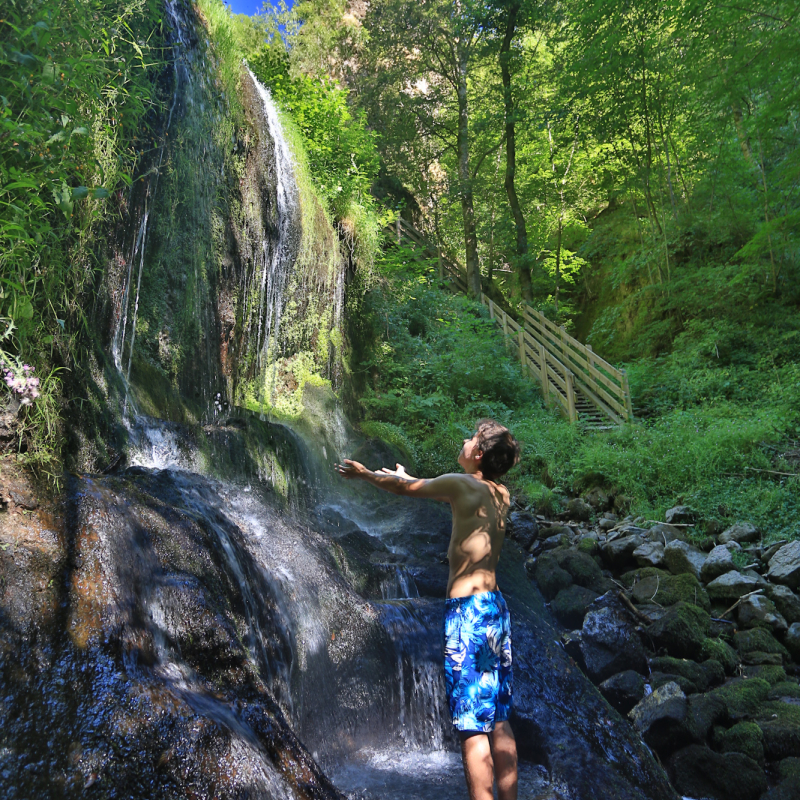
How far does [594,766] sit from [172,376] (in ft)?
19.1

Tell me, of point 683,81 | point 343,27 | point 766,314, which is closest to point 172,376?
point 766,314

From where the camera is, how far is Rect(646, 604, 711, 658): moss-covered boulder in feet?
16.9

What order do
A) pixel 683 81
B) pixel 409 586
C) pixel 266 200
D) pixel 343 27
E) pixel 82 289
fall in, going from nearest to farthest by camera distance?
pixel 82 289 → pixel 409 586 → pixel 266 200 → pixel 683 81 → pixel 343 27

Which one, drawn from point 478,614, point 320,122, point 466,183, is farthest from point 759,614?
point 466,183

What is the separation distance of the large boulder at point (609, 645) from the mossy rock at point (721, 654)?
575 millimetres

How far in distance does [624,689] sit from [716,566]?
2.45 metres

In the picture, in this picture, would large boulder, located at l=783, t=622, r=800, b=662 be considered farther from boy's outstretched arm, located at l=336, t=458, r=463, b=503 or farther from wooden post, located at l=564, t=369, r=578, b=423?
wooden post, located at l=564, t=369, r=578, b=423

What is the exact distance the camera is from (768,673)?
4.80 m

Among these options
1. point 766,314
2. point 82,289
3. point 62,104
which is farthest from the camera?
point 766,314

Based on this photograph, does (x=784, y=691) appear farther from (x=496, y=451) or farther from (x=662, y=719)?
(x=496, y=451)

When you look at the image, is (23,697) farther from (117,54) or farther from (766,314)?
(766,314)

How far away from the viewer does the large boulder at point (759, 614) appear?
17.7 feet

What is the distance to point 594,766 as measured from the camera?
11.1 ft

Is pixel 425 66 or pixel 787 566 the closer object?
pixel 787 566
